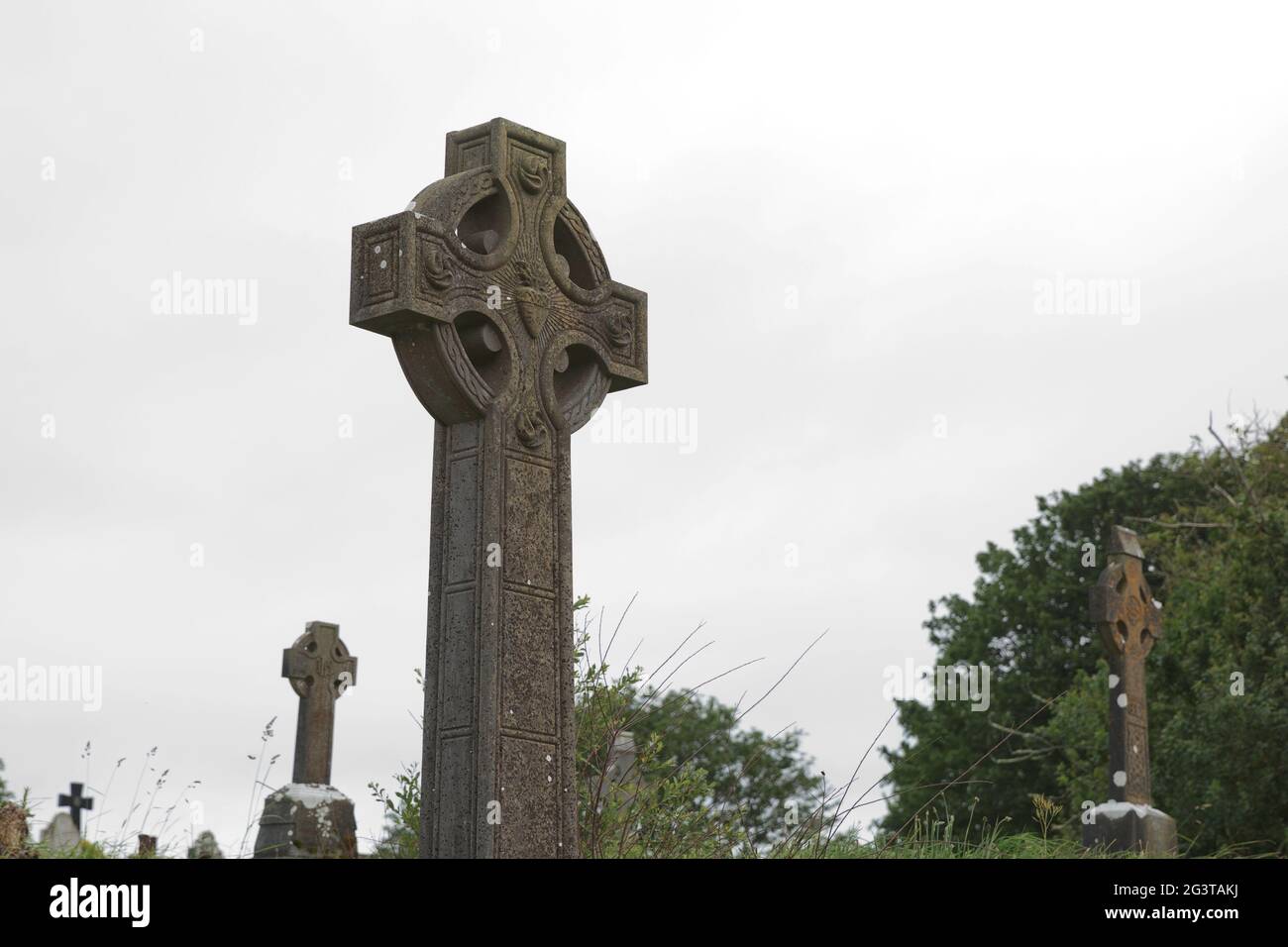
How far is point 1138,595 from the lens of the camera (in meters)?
13.5

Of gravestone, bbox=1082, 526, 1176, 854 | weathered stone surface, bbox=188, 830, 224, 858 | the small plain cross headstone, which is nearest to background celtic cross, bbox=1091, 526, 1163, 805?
gravestone, bbox=1082, 526, 1176, 854

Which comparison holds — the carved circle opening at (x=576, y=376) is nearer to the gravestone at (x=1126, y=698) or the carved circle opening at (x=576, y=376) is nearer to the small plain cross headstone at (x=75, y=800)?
the gravestone at (x=1126, y=698)

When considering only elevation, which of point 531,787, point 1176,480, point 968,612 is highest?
point 1176,480

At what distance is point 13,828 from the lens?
21.6ft

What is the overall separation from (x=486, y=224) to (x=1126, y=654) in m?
7.60

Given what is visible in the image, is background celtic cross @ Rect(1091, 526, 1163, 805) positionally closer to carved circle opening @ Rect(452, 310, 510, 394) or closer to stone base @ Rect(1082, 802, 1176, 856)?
stone base @ Rect(1082, 802, 1176, 856)

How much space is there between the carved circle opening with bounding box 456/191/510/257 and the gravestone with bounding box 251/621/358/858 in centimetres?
687

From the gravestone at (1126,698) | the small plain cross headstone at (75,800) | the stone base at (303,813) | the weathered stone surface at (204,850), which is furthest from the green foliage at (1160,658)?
the small plain cross headstone at (75,800)

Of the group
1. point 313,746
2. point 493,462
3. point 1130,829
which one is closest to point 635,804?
point 493,462

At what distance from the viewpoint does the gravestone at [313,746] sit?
13.7 meters
